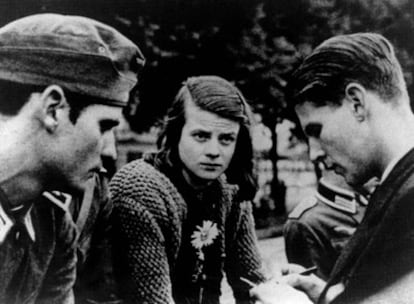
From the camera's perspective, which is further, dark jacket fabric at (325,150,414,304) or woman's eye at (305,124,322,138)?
woman's eye at (305,124,322,138)

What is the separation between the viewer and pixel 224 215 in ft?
8.00

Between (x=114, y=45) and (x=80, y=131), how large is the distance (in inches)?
13.3

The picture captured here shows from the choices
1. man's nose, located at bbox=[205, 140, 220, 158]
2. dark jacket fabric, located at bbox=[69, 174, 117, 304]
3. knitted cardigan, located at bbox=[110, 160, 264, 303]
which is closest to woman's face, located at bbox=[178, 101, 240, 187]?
man's nose, located at bbox=[205, 140, 220, 158]

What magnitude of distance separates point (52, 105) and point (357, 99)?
1150 mm

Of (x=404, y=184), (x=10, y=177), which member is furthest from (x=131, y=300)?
(x=404, y=184)

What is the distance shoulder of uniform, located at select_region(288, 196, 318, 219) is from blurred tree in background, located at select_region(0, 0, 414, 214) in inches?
8.7

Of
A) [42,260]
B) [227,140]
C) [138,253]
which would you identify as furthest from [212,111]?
[42,260]

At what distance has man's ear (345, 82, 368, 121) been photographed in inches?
93.4

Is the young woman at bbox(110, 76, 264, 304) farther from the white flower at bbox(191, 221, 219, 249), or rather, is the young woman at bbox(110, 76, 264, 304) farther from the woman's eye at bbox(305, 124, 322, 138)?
the woman's eye at bbox(305, 124, 322, 138)

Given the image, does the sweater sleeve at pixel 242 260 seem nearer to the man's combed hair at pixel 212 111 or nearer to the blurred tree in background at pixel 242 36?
the man's combed hair at pixel 212 111

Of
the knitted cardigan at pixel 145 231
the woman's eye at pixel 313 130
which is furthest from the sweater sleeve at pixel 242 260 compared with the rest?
the woman's eye at pixel 313 130

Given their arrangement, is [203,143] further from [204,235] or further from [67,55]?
[67,55]

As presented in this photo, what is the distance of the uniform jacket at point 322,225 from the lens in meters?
2.47

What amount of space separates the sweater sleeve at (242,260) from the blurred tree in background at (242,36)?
0.30 metres
